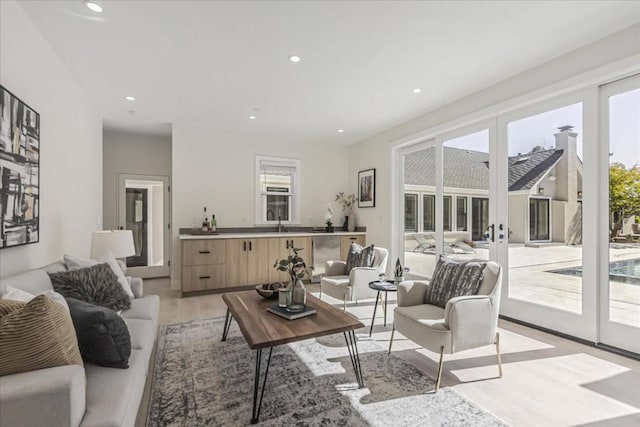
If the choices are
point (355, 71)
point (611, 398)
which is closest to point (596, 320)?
point (611, 398)

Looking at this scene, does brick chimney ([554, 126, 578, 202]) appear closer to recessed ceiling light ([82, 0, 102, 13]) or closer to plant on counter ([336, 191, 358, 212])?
plant on counter ([336, 191, 358, 212])

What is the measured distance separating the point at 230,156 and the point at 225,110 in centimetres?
122

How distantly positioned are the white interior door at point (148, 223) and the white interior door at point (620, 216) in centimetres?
636

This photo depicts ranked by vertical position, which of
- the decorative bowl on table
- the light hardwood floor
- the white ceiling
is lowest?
the light hardwood floor

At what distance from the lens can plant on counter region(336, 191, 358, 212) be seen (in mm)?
6418

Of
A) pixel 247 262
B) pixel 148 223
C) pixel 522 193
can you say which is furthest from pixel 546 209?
pixel 148 223

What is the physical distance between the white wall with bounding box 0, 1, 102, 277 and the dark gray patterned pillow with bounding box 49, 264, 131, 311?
33 centimetres

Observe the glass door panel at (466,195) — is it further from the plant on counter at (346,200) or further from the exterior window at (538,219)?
the plant on counter at (346,200)

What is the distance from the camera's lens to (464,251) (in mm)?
4219

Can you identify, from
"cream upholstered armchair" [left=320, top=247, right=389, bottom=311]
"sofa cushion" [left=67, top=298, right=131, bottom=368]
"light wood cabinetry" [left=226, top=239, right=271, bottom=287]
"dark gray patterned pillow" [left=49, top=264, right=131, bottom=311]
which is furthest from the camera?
"light wood cabinetry" [left=226, top=239, right=271, bottom=287]

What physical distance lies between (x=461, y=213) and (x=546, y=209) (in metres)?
1.01

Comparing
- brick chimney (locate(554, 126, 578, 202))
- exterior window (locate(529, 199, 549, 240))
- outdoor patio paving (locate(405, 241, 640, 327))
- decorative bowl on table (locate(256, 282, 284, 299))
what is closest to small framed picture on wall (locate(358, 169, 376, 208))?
outdoor patio paving (locate(405, 241, 640, 327))

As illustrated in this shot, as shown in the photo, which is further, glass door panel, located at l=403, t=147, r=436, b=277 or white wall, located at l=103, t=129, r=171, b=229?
white wall, located at l=103, t=129, r=171, b=229

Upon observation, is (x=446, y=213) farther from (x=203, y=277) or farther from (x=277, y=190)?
(x=203, y=277)
